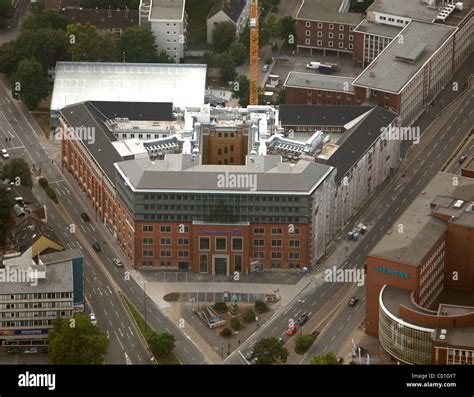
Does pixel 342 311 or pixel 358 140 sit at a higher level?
pixel 358 140

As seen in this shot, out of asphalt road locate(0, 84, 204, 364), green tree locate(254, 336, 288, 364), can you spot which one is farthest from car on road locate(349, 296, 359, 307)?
asphalt road locate(0, 84, 204, 364)

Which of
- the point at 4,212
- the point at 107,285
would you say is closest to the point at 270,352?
the point at 107,285

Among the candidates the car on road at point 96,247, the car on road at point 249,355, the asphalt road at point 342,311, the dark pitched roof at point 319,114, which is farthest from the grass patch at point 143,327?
the dark pitched roof at point 319,114

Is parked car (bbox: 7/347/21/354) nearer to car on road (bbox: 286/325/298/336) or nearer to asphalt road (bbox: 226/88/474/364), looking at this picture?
asphalt road (bbox: 226/88/474/364)

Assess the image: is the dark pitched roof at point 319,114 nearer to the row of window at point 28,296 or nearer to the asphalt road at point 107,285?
the asphalt road at point 107,285

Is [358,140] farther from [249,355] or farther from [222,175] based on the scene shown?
[249,355]
